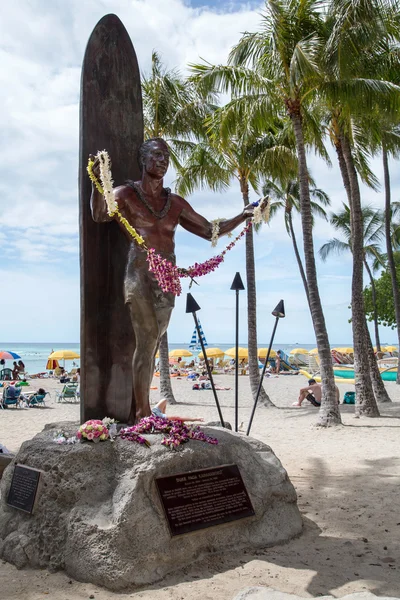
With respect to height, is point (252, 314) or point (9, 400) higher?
point (252, 314)

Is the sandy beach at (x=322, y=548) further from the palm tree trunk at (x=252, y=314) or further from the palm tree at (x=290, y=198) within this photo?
the palm tree at (x=290, y=198)

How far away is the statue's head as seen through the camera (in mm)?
4820

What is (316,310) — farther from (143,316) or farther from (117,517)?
(117,517)

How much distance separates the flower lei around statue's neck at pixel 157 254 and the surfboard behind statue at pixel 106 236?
1.74 feet

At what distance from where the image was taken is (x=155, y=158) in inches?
190

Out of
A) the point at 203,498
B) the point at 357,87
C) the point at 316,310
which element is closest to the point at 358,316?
the point at 316,310

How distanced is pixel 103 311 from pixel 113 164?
1482 mm

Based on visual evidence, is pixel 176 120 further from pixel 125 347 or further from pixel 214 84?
pixel 125 347

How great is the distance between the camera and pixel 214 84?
47.3ft

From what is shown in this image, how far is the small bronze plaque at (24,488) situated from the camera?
4.05 m

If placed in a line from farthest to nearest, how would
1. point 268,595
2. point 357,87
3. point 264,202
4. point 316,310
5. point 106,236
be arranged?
point 316,310
point 357,87
point 106,236
point 264,202
point 268,595

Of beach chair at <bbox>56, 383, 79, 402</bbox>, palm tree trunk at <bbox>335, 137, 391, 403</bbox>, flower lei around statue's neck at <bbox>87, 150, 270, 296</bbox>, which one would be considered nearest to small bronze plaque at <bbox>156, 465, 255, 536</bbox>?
flower lei around statue's neck at <bbox>87, 150, 270, 296</bbox>

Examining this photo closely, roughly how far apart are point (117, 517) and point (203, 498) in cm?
72

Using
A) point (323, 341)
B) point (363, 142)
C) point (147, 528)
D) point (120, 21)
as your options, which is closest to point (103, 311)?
point (147, 528)
